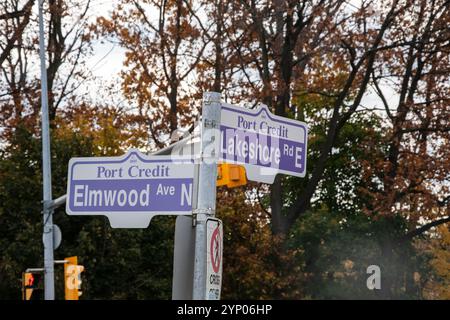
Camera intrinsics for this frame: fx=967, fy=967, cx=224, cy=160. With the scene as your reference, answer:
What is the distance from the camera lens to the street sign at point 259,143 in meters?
6.39

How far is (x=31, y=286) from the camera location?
2203 centimetres

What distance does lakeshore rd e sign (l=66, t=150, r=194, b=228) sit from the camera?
6.52m

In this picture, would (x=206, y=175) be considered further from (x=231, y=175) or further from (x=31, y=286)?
(x=31, y=286)

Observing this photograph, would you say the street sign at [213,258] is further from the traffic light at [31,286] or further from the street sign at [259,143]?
the traffic light at [31,286]

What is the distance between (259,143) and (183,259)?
925mm

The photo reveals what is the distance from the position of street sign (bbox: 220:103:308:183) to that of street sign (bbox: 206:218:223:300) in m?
0.42

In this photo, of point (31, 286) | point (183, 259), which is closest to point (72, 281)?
point (31, 286)

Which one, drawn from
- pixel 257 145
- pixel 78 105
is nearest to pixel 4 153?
pixel 78 105

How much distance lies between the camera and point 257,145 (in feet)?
21.2

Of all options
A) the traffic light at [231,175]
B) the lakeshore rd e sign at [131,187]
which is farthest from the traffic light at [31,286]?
the traffic light at [231,175]

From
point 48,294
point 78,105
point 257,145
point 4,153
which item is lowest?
point 48,294

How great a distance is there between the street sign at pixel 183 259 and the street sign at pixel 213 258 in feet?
0.38
